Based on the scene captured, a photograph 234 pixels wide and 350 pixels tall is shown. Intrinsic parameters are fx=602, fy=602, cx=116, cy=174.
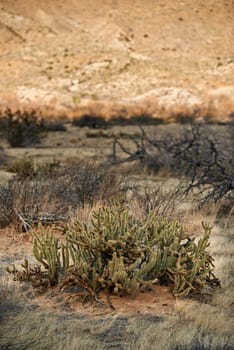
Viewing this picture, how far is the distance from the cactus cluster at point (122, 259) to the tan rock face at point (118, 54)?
28.6 meters

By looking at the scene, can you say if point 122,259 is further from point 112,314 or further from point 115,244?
point 112,314

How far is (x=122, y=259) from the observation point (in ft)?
16.9

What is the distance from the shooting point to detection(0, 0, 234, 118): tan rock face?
35219 millimetres

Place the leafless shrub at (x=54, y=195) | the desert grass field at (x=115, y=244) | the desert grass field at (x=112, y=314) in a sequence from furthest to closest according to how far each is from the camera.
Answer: the leafless shrub at (x=54, y=195) → the desert grass field at (x=115, y=244) → the desert grass field at (x=112, y=314)

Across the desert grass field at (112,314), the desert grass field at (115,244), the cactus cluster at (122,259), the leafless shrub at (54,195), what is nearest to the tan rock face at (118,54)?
the desert grass field at (115,244)

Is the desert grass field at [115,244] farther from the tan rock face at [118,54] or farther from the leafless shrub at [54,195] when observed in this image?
the tan rock face at [118,54]

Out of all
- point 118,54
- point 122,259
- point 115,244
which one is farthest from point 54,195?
point 118,54

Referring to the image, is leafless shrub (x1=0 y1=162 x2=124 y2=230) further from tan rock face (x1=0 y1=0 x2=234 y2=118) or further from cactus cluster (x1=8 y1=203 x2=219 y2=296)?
tan rock face (x1=0 y1=0 x2=234 y2=118)

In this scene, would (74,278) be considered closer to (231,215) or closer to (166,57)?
(231,215)

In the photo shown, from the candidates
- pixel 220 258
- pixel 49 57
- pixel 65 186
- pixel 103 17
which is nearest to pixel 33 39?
pixel 49 57

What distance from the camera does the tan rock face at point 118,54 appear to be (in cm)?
3522

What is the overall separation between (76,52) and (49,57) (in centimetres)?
175

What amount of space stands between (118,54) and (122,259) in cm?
3396

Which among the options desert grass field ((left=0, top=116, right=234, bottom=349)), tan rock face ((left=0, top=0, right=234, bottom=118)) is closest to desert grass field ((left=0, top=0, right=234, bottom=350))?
desert grass field ((left=0, top=116, right=234, bottom=349))
